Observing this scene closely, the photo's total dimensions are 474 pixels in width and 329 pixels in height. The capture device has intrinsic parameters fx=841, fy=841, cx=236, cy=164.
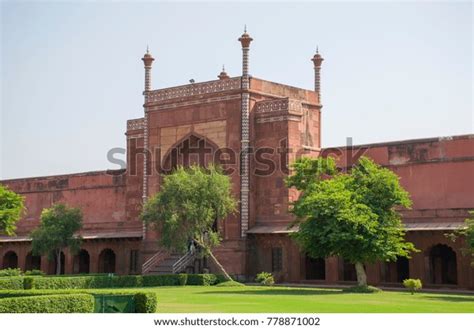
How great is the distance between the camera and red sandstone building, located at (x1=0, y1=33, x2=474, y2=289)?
34.5 metres

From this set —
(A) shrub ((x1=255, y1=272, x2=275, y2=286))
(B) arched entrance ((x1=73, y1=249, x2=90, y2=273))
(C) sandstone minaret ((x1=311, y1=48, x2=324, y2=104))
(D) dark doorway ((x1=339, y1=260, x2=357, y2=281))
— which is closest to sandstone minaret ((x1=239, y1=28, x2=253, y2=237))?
(A) shrub ((x1=255, y1=272, x2=275, y2=286))

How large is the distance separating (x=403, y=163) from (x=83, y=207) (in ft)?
68.7

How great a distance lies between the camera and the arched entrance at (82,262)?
159 feet

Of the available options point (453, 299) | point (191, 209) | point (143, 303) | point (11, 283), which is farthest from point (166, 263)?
point (143, 303)

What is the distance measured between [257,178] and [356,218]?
11.4 metres

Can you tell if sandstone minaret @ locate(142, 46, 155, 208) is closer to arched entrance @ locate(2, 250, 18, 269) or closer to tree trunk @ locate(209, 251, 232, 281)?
tree trunk @ locate(209, 251, 232, 281)

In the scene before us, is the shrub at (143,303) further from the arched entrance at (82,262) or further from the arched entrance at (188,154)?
the arched entrance at (82,262)

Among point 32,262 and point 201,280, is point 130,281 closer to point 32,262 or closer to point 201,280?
point 201,280

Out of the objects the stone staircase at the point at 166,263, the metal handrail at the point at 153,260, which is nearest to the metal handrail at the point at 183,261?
the stone staircase at the point at 166,263

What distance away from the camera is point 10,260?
51.9 metres

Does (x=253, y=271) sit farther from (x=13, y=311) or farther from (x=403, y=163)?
(x=13, y=311)
